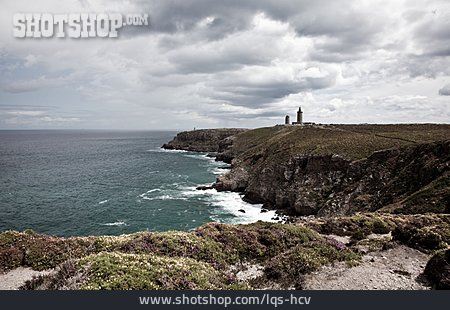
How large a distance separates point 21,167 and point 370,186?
404 feet

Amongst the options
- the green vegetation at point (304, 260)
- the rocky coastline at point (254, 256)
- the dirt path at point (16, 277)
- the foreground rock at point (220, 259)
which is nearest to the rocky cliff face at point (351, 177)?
the rocky coastline at point (254, 256)

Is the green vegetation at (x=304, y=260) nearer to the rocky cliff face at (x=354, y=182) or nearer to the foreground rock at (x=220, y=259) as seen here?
the foreground rock at (x=220, y=259)

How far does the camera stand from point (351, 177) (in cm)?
5756

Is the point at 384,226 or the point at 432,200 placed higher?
the point at 432,200

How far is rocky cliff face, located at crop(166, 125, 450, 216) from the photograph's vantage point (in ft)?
133

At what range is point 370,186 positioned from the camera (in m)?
50.9

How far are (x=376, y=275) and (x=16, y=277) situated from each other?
19.7 m

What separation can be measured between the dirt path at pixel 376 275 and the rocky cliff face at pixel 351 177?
20244 millimetres

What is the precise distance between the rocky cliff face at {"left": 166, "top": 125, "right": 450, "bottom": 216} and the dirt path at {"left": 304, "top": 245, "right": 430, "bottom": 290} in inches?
797

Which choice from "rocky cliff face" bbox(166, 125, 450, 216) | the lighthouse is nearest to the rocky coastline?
"rocky cliff face" bbox(166, 125, 450, 216)

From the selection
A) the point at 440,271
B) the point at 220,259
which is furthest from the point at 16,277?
the point at 440,271

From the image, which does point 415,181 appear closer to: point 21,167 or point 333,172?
point 333,172

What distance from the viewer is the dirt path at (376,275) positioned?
1363cm

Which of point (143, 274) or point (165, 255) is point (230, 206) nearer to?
point (165, 255)
